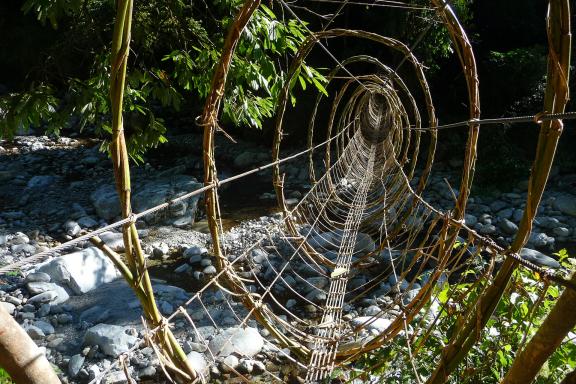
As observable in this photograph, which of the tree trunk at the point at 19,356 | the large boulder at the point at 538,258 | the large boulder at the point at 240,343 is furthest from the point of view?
the large boulder at the point at 538,258

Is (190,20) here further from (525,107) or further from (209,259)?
(525,107)

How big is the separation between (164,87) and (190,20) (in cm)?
34

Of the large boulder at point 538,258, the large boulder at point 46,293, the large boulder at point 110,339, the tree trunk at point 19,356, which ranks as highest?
the tree trunk at point 19,356

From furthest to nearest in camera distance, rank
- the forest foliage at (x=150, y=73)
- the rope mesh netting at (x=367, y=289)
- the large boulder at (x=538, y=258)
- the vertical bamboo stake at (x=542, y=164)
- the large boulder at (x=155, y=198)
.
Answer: the large boulder at (x=155, y=198), the large boulder at (x=538, y=258), the forest foliage at (x=150, y=73), the rope mesh netting at (x=367, y=289), the vertical bamboo stake at (x=542, y=164)

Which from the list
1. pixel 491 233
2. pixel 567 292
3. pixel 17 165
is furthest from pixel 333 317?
pixel 17 165

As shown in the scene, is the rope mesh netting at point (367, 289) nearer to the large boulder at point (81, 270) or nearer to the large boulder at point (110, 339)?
the large boulder at point (110, 339)

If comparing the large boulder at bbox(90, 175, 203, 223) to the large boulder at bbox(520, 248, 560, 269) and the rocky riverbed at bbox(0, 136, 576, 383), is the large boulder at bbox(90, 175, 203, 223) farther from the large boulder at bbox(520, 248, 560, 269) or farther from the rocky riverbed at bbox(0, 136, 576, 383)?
the large boulder at bbox(520, 248, 560, 269)

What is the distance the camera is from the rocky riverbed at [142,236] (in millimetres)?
1938

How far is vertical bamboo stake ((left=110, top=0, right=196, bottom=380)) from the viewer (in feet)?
2.10

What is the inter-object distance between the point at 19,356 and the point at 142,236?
3111 millimetres

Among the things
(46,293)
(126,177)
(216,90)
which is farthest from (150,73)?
(46,293)

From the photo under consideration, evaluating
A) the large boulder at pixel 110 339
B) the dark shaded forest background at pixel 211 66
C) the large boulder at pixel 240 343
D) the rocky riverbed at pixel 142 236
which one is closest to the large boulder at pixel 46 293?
the rocky riverbed at pixel 142 236

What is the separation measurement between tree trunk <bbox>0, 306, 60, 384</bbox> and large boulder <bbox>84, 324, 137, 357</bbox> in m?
1.62

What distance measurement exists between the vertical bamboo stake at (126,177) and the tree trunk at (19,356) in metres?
0.28
